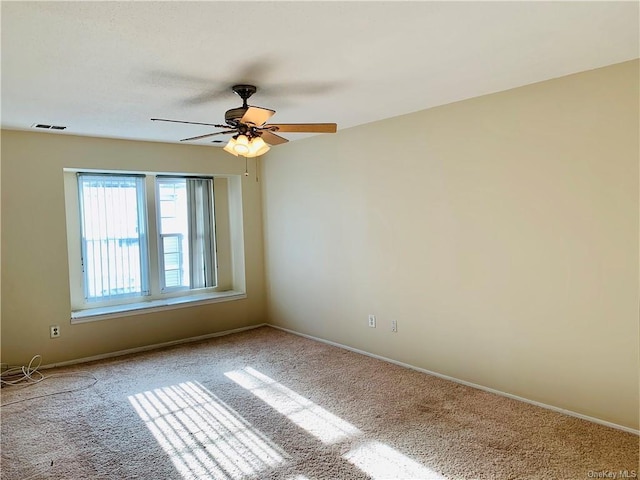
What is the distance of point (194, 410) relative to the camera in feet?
11.1

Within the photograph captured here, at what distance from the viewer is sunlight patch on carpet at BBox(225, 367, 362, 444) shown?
2.95 meters

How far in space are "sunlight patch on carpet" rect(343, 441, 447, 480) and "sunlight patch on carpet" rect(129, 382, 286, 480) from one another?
47 centimetres

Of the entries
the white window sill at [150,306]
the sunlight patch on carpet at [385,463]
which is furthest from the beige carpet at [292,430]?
the white window sill at [150,306]

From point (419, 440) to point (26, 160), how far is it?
4.31m

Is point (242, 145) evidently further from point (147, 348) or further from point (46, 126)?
point (147, 348)

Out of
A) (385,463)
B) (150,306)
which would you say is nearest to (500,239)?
(385,463)

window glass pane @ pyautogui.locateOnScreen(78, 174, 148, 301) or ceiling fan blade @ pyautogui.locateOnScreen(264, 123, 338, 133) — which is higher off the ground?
ceiling fan blade @ pyautogui.locateOnScreen(264, 123, 338, 133)

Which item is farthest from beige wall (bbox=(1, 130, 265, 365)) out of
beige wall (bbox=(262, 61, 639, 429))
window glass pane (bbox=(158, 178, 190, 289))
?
beige wall (bbox=(262, 61, 639, 429))

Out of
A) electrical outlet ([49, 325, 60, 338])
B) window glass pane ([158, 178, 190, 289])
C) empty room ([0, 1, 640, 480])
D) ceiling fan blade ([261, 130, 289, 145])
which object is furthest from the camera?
window glass pane ([158, 178, 190, 289])

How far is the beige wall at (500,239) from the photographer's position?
285cm

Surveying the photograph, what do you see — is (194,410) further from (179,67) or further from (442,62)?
(442,62)

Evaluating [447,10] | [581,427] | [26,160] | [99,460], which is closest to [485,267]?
[581,427]

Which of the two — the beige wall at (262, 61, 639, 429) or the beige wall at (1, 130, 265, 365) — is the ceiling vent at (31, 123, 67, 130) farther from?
the beige wall at (262, 61, 639, 429)

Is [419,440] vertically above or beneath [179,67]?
beneath
